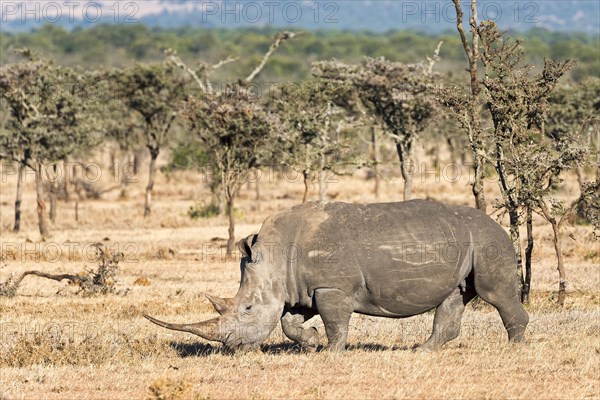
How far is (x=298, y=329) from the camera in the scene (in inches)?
553

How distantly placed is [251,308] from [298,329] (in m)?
1.02

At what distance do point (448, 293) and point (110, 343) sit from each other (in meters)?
4.82

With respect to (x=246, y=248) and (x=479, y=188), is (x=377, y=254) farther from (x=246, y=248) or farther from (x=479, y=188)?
(x=479, y=188)

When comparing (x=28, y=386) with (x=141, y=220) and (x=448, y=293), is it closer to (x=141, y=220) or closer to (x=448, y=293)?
(x=448, y=293)

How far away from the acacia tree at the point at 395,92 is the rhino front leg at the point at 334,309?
22550mm

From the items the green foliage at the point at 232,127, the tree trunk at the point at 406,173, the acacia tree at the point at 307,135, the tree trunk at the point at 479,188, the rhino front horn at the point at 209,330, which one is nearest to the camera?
the rhino front horn at the point at 209,330

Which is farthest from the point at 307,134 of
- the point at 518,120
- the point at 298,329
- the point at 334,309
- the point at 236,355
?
the point at 236,355

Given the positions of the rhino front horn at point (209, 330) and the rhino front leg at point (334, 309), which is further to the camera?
the rhino front leg at point (334, 309)

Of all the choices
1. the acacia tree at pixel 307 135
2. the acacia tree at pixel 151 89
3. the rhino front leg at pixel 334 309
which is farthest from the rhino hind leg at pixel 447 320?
the acacia tree at pixel 151 89

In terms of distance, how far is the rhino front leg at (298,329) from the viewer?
14.0 metres

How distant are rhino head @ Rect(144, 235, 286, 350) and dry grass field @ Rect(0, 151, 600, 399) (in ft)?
1.00

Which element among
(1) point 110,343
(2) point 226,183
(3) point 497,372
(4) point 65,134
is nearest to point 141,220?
(4) point 65,134

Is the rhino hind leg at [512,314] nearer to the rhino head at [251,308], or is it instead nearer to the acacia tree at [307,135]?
the rhino head at [251,308]

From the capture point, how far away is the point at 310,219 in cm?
1386
